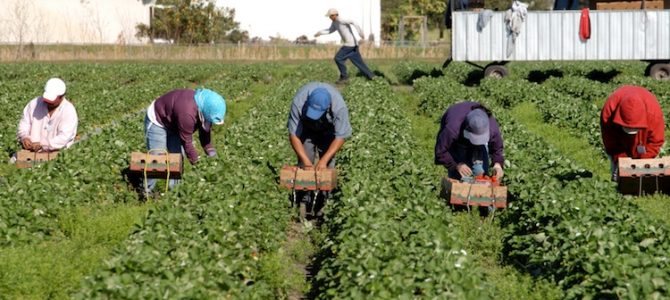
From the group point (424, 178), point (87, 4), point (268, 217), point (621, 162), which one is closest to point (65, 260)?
point (268, 217)

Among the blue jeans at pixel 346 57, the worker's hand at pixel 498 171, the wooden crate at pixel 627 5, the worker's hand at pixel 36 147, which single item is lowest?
the worker's hand at pixel 498 171

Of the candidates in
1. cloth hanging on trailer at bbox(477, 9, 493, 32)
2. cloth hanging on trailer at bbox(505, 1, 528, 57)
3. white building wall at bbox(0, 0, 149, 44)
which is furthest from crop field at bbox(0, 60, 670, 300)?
white building wall at bbox(0, 0, 149, 44)

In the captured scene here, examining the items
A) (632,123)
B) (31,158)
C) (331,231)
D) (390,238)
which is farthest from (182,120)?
(632,123)

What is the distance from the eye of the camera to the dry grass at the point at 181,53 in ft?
144

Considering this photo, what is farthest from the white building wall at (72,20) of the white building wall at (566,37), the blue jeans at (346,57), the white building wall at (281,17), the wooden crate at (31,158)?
the wooden crate at (31,158)

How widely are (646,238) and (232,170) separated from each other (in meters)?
4.31

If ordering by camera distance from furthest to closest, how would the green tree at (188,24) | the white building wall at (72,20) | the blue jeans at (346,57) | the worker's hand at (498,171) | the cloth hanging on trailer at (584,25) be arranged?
the green tree at (188,24)
the white building wall at (72,20)
the cloth hanging on trailer at (584,25)
the blue jeans at (346,57)
the worker's hand at (498,171)

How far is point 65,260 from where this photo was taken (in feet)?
26.5

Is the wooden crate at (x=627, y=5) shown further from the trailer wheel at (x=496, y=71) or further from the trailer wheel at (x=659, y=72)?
the trailer wheel at (x=496, y=71)

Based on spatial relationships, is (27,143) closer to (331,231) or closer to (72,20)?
(331,231)

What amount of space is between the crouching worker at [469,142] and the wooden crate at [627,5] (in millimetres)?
19784

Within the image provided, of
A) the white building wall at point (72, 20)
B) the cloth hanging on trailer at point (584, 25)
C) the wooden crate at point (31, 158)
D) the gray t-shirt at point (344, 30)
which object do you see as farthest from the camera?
the white building wall at point (72, 20)

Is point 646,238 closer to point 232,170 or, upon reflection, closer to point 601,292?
point 601,292

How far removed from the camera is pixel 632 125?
34.5 feet
